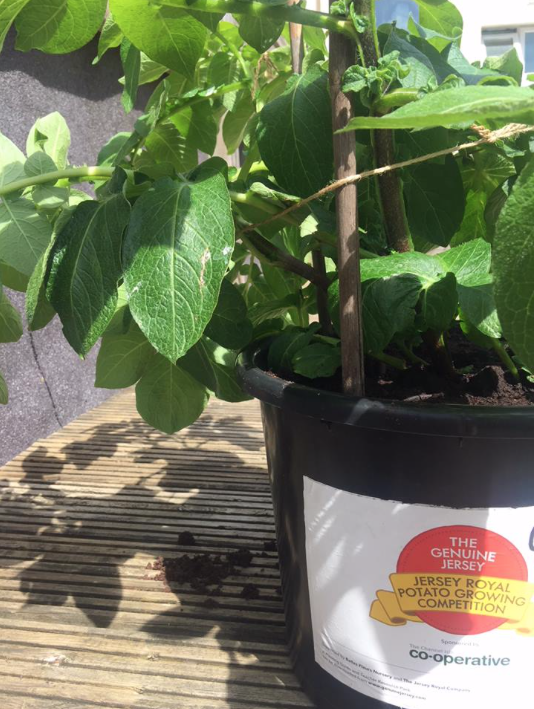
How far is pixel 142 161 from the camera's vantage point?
0.68 m

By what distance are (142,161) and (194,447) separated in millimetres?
593

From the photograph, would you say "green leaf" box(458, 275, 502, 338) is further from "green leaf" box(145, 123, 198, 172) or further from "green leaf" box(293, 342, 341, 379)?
"green leaf" box(145, 123, 198, 172)

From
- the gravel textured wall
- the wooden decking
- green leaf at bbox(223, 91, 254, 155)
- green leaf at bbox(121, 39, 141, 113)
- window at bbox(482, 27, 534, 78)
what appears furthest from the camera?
window at bbox(482, 27, 534, 78)

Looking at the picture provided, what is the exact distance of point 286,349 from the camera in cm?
53

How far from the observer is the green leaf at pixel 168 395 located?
0.62m

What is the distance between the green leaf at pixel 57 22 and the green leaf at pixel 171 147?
0.17 m

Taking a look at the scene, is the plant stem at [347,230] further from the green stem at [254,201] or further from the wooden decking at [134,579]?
the wooden decking at [134,579]

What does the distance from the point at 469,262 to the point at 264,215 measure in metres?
0.21

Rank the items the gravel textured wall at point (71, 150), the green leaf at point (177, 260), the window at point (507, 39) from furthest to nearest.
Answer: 1. the window at point (507, 39)
2. the gravel textured wall at point (71, 150)
3. the green leaf at point (177, 260)

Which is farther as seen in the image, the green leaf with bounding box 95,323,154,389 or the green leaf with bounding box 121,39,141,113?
the green leaf with bounding box 95,323,154,389

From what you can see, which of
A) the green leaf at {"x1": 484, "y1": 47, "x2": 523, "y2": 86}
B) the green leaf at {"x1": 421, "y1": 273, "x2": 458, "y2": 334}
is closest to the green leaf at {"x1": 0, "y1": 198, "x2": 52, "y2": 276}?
the green leaf at {"x1": 421, "y1": 273, "x2": 458, "y2": 334}

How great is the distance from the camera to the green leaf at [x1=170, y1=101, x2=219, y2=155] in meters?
0.61

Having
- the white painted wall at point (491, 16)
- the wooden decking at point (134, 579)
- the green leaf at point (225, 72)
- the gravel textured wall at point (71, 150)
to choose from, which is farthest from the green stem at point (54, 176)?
the white painted wall at point (491, 16)

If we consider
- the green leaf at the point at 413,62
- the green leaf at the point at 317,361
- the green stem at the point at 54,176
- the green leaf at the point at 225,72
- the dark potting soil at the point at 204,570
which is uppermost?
the green leaf at the point at 225,72
